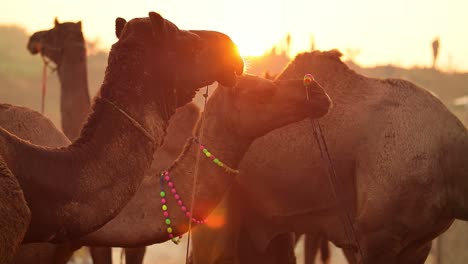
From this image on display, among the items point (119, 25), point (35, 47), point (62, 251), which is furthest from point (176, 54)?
point (35, 47)

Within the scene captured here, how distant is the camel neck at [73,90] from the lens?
8172 millimetres

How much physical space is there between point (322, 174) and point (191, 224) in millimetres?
2317

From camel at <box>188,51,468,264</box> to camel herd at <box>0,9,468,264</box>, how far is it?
0.01 metres

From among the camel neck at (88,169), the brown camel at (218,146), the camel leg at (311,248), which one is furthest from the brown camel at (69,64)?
the camel neck at (88,169)

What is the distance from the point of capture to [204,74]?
3.66m

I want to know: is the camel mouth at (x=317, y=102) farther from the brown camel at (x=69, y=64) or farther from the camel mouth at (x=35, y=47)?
the camel mouth at (x=35, y=47)

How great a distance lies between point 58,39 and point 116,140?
20.1 ft

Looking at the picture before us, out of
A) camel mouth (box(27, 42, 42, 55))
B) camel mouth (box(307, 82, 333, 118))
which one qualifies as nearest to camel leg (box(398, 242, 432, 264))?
camel mouth (box(307, 82, 333, 118))

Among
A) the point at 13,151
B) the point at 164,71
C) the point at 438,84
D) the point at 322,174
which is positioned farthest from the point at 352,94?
the point at 438,84

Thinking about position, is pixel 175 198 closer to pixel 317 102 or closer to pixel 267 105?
pixel 267 105

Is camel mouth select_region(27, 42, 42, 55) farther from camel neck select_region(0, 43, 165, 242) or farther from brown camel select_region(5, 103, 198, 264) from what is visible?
camel neck select_region(0, 43, 165, 242)

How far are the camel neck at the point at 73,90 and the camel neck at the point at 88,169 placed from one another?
16.0ft

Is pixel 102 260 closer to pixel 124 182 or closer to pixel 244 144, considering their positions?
pixel 244 144

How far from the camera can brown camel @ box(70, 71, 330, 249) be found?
409cm
